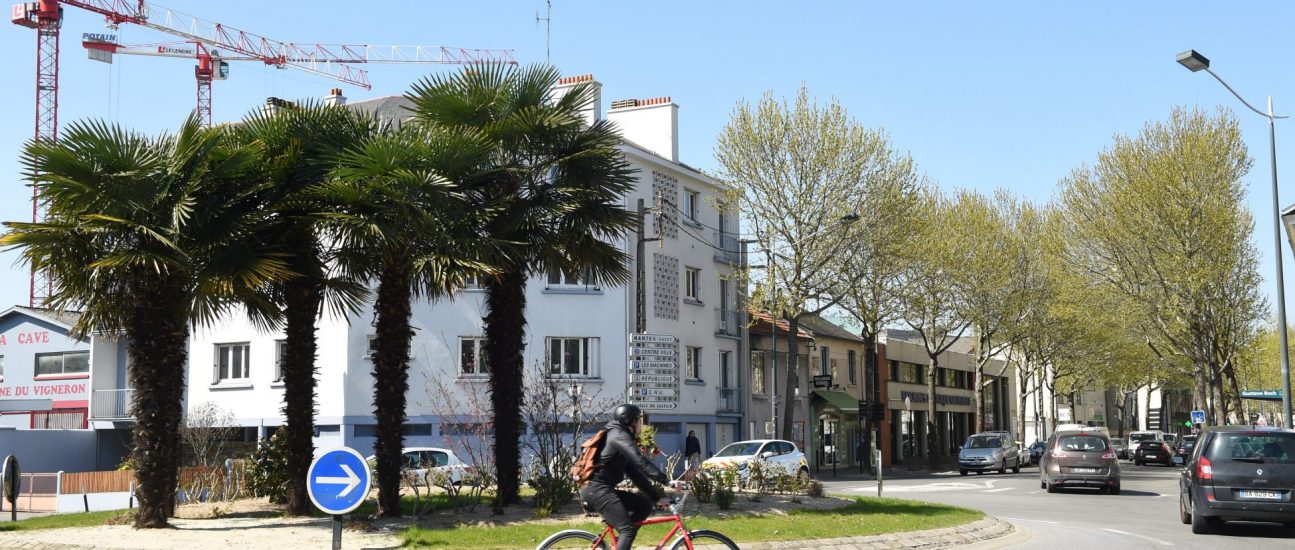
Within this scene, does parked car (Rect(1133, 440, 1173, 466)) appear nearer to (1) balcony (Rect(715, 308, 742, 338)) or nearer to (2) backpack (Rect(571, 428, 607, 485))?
(1) balcony (Rect(715, 308, 742, 338))

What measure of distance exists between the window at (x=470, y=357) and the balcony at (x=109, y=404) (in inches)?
567

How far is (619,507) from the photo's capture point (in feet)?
31.6

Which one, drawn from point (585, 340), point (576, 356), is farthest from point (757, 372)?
point (576, 356)

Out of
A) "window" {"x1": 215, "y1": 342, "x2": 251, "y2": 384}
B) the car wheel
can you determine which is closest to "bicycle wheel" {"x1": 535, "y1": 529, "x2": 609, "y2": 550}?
the car wheel

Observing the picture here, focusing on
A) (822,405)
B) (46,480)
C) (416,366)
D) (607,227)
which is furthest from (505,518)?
A: (822,405)

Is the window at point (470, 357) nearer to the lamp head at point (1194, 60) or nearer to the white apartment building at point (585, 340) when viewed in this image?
the white apartment building at point (585, 340)

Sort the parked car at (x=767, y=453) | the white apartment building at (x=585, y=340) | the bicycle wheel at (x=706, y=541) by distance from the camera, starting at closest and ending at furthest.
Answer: the bicycle wheel at (x=706, y=541) < the parked car at (x=767, y=453) < the white apartment building at (x=585, y=340)

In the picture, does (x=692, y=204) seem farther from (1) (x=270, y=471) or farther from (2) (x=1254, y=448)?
(2) (x=1254, y=448)

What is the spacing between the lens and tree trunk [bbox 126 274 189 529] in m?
16.2

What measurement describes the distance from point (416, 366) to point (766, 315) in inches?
653

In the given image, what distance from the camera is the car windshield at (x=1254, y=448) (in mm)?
16688

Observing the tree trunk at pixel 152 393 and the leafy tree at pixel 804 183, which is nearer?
the tree trunk at pixel 152 393

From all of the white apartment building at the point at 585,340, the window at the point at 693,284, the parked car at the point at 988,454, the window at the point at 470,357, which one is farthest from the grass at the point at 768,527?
the parked car at the point at 988,454

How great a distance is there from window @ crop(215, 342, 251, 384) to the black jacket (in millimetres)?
33397
